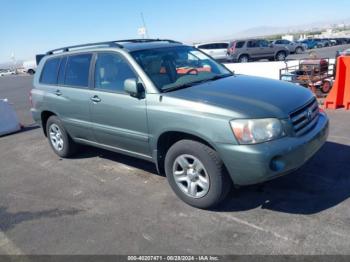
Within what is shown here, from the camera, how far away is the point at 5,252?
3.47 metres

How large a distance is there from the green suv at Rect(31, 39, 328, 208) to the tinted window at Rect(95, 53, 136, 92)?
14mm

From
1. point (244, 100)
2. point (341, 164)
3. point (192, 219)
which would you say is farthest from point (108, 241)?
point (341, 164)

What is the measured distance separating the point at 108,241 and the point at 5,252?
1033mm

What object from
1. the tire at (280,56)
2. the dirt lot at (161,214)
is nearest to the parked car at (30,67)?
the tire at (280,56)

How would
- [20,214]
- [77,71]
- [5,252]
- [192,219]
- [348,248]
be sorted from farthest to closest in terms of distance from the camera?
[77,71], [20,214], [192,219], [5,252], [348,248]

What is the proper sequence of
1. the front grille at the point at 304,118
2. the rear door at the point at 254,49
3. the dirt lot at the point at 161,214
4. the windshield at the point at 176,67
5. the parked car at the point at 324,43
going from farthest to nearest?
the parked car at the point at 324,43
the rear door at the point at 254,49
the windshield at the point at 176,67
the front grille at the point at 304,118
the dirt lot at the point at 161,214

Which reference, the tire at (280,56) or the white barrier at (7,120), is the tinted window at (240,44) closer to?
the tire at (280,56)

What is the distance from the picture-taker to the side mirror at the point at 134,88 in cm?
408

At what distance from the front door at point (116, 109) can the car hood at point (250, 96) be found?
57 cm

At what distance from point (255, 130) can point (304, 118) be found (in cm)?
77

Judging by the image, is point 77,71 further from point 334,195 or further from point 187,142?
point 334,195

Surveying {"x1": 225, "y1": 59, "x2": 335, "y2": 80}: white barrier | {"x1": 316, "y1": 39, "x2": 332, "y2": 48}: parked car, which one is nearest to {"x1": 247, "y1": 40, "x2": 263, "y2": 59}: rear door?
{"x1": 225, "y1": 59, "x2": 335, "y2": 80}: white barrier

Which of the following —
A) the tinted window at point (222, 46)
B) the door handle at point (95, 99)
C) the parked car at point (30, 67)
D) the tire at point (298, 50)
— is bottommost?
the parked car at point (30, 67)

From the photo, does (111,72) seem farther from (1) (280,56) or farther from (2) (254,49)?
(1) (280,56)
